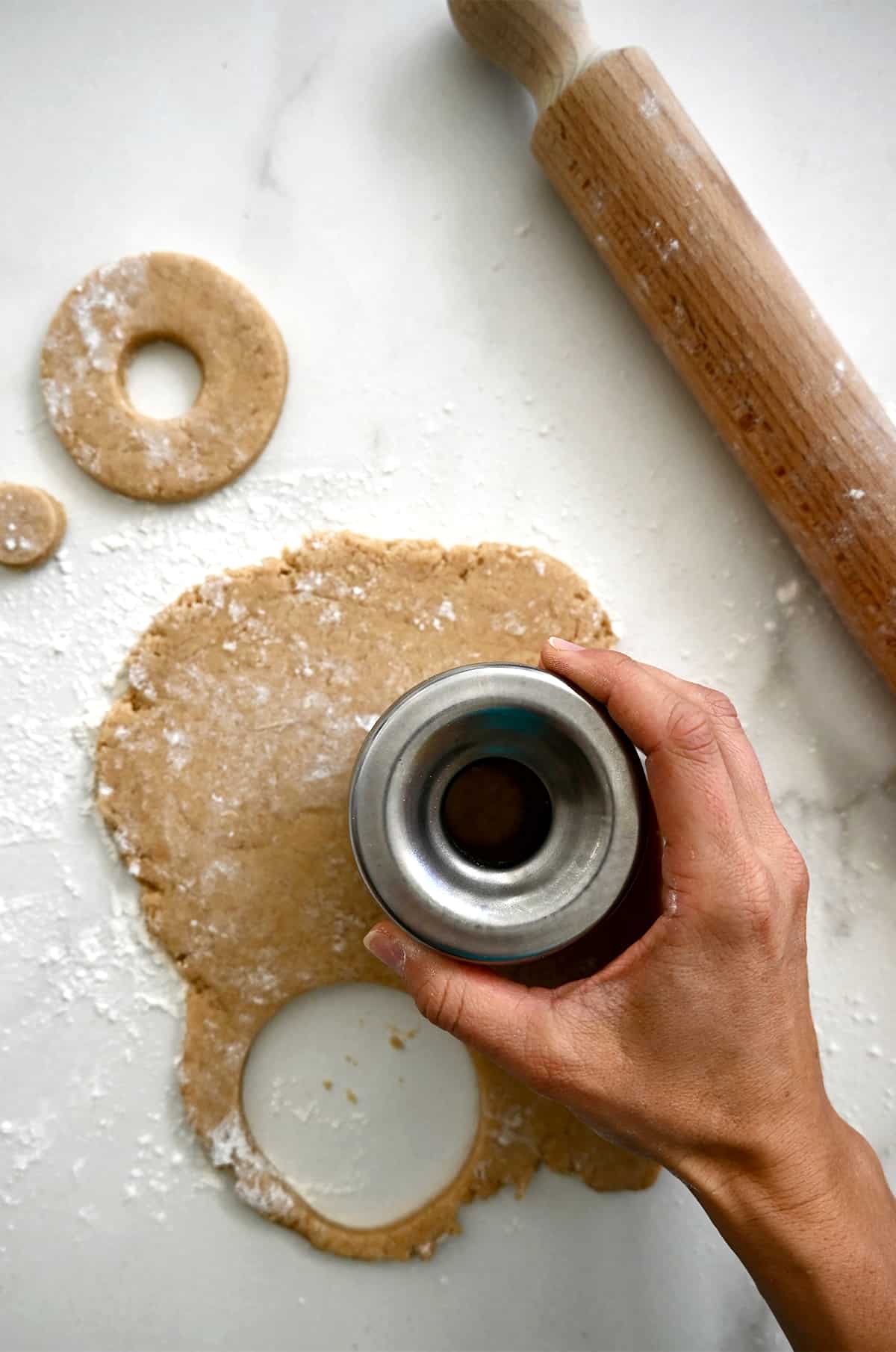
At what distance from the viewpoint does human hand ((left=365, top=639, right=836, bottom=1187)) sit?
92cm

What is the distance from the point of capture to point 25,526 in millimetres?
1200

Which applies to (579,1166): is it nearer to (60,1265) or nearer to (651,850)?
(651,850)

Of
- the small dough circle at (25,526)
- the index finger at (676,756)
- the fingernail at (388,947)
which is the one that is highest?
the small dough circle at (25,526)

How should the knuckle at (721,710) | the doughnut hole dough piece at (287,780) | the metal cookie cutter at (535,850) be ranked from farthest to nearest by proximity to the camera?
the doughnut hole dough piece at (287,780) < the knuckle at (721,710) < the metal cookie cutter at (535,850)

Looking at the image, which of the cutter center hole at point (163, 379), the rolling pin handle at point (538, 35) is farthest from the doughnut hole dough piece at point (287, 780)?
the rolling pin handle at point (538, 35)

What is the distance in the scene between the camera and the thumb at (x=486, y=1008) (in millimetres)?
931

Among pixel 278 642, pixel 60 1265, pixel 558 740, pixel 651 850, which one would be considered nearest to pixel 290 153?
pixel 278 642

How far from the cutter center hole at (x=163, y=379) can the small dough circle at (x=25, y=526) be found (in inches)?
7.0

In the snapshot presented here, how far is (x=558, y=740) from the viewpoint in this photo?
96 centimetres

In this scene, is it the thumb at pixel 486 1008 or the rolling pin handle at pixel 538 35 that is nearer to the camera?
the thumb at pixel 486 1008

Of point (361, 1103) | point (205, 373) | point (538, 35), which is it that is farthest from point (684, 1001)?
point (538, 35)

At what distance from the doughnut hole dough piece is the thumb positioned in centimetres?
19

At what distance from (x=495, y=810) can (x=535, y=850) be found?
0.11m

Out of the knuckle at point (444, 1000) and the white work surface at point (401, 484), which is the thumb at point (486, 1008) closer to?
the knuckle at point (444, 1000)
